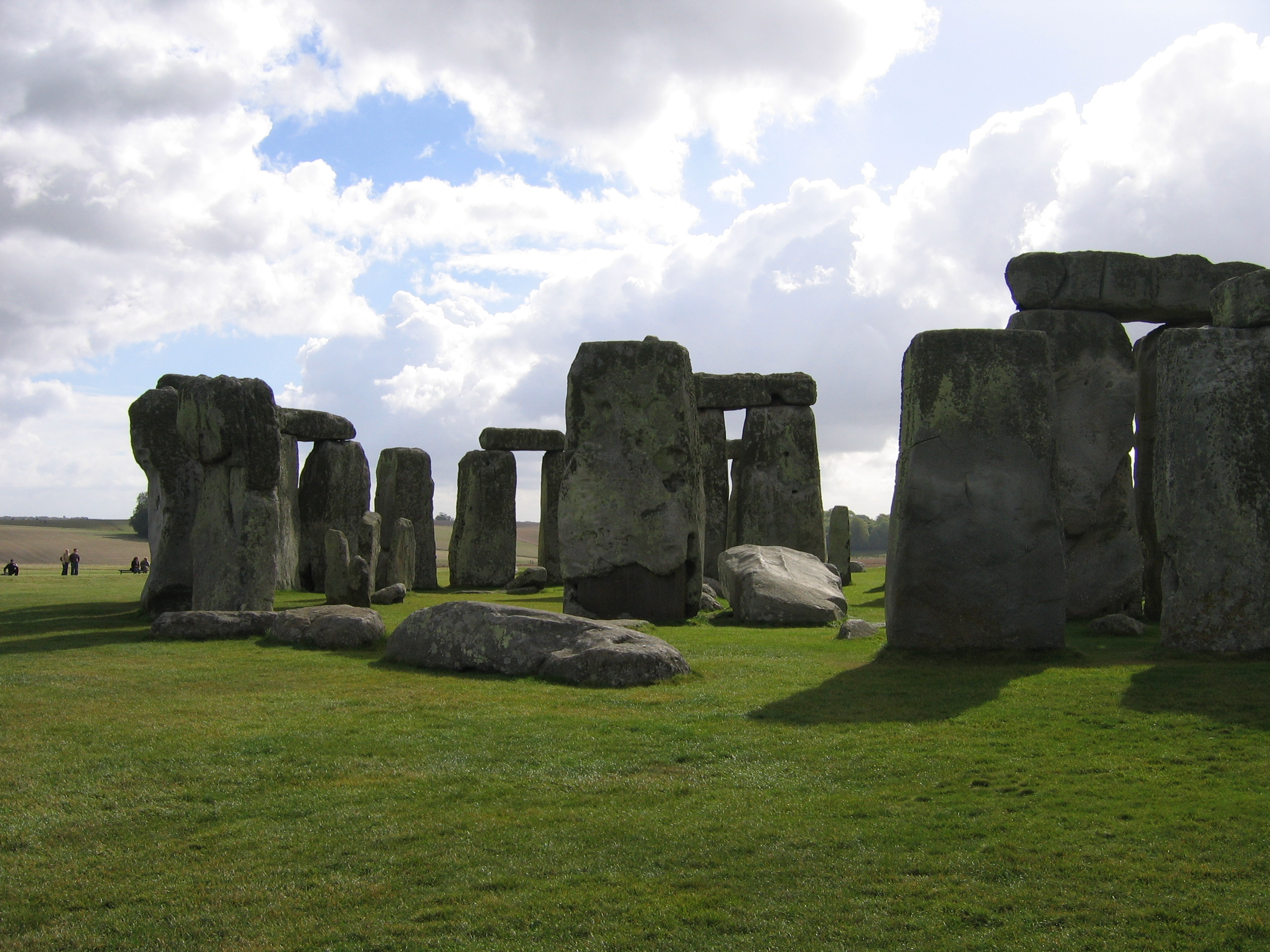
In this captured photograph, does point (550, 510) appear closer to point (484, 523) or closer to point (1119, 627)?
point (484, 523)

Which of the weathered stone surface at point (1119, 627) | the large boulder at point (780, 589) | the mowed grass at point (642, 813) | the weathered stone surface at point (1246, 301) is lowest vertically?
the mowed grass at point (642, 813)

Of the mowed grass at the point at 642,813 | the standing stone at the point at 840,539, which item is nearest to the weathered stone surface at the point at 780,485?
the standing stone at the point at 840,539

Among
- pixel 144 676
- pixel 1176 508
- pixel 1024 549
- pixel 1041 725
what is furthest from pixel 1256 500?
pixel 144 676

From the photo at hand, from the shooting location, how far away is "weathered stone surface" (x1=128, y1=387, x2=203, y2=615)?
41.3 feet

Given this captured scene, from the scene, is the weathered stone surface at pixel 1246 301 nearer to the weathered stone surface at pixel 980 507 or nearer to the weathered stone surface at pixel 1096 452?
the weathered stone surface at pixel 980 507

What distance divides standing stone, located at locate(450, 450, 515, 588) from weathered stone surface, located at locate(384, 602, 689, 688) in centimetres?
1373

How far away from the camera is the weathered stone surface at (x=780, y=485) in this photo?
19719mm

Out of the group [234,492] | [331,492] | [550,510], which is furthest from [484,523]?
[234,492]

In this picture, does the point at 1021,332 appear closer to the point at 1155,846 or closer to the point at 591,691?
the point at 591,691

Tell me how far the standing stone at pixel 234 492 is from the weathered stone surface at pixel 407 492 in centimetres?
1026

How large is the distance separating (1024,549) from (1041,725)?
2.49m

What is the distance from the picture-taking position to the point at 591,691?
279 inches

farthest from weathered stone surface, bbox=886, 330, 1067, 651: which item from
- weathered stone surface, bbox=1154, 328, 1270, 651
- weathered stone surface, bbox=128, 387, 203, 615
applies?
weathered stone surface, bbox=128, 387, 203, 615

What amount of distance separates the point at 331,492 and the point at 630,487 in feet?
30.8
